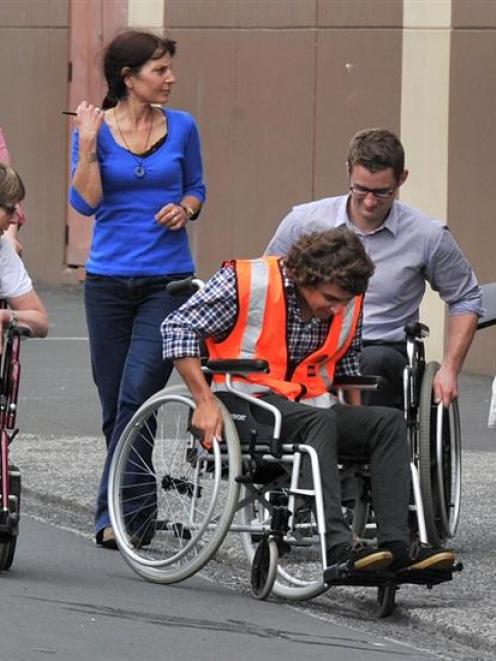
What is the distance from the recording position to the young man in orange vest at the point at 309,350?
7305 mm

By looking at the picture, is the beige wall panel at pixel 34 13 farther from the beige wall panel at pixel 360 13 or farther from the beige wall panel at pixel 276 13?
the beige wall panel at pixel 360 13

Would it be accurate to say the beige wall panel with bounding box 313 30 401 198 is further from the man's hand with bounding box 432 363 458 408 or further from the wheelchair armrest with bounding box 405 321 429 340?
the man's hand with bounding box 432 363 458 408

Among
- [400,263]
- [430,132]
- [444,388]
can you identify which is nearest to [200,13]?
[430,132]

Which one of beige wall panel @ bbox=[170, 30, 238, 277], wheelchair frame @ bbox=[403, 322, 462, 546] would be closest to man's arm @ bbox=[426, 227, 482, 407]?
wheelchair frame @ bbox=[403, 322, 462, 546]

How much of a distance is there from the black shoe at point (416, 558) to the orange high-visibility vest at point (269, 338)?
713 millimetres

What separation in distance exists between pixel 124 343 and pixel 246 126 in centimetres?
854

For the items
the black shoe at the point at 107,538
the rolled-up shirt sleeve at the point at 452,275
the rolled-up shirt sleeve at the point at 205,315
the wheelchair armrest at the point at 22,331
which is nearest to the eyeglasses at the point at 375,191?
the rolled-up shirt sleeve at the point at 452,275

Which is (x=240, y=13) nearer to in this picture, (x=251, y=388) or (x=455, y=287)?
(x=455, y=287)

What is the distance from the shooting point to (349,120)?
1633cm

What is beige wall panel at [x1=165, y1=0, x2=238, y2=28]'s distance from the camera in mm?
17281

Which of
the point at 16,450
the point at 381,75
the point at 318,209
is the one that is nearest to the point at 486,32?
the point at 381,75

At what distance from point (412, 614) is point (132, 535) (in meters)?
1.36

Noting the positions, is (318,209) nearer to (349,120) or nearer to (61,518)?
(61,518)

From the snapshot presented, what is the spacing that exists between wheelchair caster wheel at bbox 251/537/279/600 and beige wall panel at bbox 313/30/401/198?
28.3 ft
